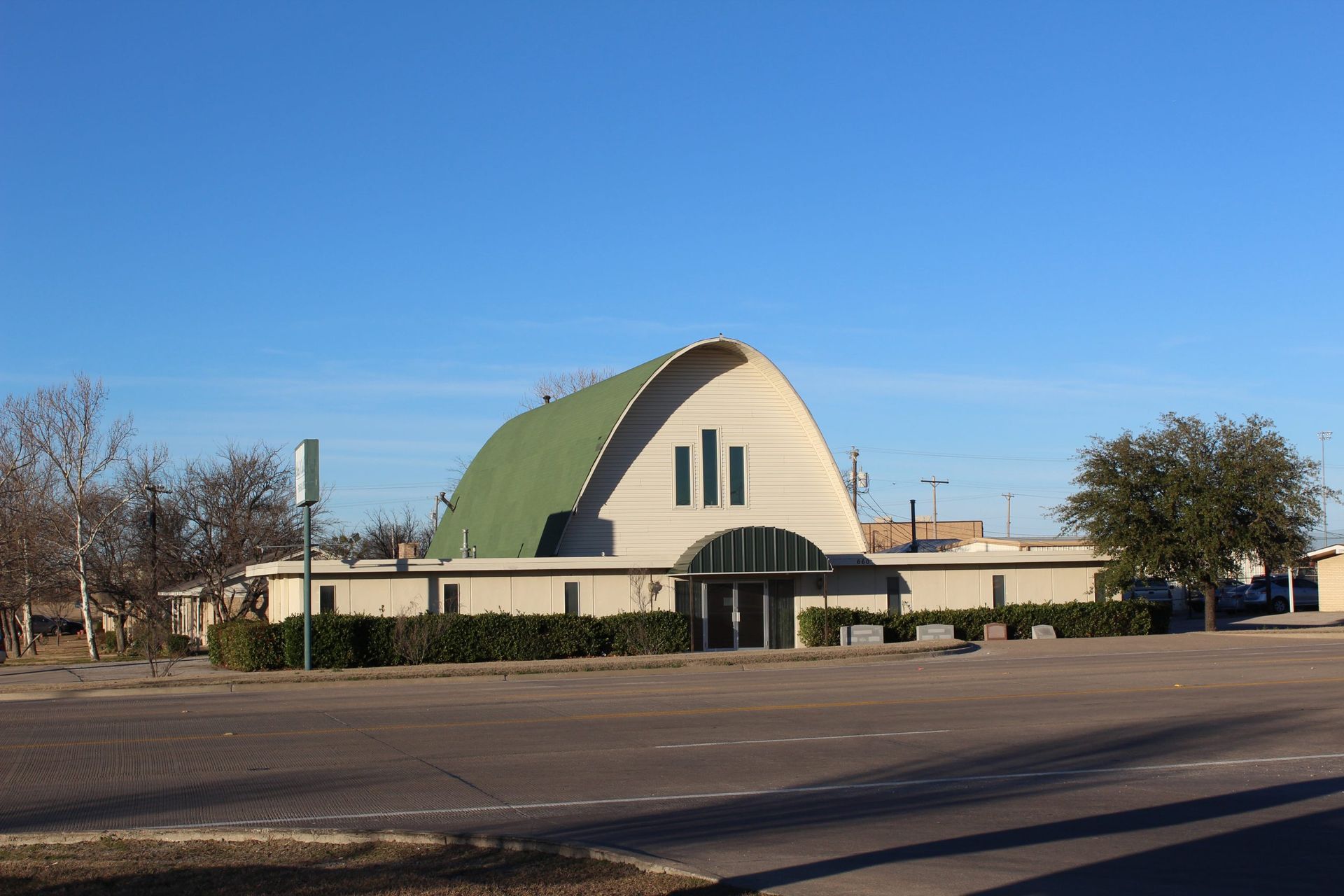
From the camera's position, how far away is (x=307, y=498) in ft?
105

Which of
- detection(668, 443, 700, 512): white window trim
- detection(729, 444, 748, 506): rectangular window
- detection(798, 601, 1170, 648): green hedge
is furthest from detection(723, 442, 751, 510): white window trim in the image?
detection(798, 601, 1170, 648): green hedge

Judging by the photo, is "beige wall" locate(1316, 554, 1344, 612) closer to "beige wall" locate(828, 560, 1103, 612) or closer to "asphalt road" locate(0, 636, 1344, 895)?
"beige wall" locate(828, 560, 1103, 612)

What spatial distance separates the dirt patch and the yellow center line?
27.3ft

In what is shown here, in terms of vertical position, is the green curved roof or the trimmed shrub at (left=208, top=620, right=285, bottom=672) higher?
the green curved roof

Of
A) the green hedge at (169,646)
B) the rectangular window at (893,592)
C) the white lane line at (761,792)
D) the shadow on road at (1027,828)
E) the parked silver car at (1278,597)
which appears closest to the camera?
the shadow on road at (1027,828)

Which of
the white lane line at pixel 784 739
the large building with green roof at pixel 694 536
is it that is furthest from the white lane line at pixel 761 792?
the large building with green roof at pixel 694 536

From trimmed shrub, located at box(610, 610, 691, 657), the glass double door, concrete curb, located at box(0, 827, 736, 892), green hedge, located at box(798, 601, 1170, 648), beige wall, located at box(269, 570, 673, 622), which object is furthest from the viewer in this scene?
green hedge, located at box(798, 601, 1170, 648)

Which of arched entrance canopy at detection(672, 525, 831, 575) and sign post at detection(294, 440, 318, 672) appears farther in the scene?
arched entrance canopy at detection(672, 525, 831, 575)

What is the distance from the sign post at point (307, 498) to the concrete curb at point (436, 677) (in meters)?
1.36

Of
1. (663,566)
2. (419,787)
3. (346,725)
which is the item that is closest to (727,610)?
(663,566)

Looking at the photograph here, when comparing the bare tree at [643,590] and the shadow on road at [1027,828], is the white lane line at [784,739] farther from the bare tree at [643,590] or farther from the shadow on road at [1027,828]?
the bare tree at [643,590]

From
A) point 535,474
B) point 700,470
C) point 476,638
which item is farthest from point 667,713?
point 535,474

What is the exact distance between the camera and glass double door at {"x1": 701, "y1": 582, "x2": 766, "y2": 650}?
126 ft

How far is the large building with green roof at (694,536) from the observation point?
36.8 m
